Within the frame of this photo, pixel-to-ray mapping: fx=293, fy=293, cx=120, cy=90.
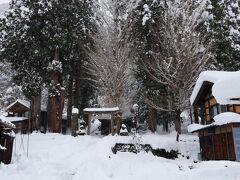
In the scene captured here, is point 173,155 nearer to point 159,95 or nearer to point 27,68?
point 159,95

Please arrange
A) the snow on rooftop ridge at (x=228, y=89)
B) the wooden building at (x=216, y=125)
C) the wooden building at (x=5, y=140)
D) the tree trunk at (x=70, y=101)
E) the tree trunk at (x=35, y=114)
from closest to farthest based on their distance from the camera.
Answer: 1. the snow on rooftop ridge at (x=228, y=89)
2. the wooden building at (x=5, y=140)
3. the wooden building at (x=216, y=125)
4. the tree trunk at (x=35, y=114)
5. the tree trunk at (x=70, y=101)

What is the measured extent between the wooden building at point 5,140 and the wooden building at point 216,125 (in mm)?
10493

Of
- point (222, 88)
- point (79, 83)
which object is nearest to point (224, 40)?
point (79, 83)

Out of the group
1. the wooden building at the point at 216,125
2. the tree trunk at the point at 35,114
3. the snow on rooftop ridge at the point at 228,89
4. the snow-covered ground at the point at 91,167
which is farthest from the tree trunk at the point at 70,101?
the snow on rooftop ridge at the point at 228,89

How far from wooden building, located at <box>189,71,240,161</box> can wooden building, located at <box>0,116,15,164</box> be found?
1049cm

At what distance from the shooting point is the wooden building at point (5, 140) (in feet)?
41.1

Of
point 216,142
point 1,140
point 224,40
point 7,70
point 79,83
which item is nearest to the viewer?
point 1,140

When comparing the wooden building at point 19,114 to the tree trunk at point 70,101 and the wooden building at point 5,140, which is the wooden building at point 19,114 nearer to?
the tree trunk at point 70,101

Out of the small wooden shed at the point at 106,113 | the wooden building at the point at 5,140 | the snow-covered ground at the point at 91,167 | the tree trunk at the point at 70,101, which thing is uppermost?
the tree trunk at the point at 70,101

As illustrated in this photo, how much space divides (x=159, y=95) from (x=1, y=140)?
57.0 ft

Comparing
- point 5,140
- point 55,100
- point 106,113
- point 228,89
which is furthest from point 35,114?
point 228,89

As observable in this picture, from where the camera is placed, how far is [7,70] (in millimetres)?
39625

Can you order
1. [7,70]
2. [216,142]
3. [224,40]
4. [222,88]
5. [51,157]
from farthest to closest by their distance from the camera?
[7,70], [224,40], [216,142], [51,157], [222,88]

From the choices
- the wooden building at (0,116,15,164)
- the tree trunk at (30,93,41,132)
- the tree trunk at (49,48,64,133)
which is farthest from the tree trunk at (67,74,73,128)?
the wooden building at (0,116,15,164)
